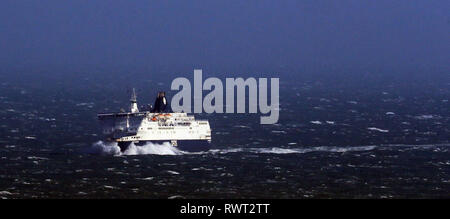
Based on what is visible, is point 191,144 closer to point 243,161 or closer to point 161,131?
point 161,131

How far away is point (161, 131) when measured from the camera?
139 m

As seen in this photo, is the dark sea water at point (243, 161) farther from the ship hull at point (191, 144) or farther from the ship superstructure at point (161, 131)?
the ship superstructure at point (161, 131)

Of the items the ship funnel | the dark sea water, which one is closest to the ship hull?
the dark sea water

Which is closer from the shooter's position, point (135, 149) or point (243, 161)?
point (243, 161)

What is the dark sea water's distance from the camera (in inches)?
4259

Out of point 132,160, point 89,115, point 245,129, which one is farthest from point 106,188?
point 89,115

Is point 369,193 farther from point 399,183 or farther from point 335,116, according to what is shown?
point 335,116

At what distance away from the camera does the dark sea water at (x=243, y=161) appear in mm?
108188

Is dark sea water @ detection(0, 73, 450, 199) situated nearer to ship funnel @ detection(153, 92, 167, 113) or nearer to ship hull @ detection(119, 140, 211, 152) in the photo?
ship hull @ detection(119, 140, 211, 152)

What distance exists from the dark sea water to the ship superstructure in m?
1.67

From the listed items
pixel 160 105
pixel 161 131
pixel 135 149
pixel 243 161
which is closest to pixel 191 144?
pixel 161 131

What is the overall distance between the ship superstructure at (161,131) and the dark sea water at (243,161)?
167cm

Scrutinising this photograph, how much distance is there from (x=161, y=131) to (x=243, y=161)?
15178 millimetres

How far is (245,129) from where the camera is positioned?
537 ft
